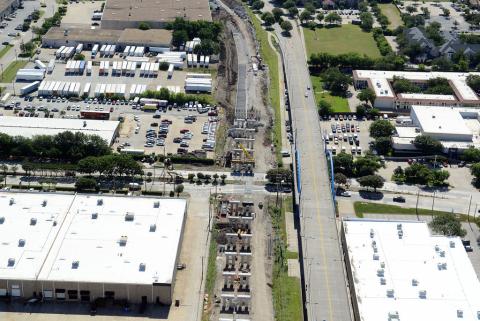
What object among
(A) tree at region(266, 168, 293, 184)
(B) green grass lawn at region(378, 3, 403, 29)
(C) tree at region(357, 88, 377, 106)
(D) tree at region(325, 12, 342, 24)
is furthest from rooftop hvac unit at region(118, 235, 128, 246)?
(B) green grass lawn at region(378, 3, 403, 29)

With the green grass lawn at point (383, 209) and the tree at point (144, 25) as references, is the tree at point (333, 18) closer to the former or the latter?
the tree at point (144, 25)

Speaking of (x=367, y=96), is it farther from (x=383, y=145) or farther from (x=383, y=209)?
(x=383, y=209)

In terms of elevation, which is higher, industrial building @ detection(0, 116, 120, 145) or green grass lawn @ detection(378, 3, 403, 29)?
industrial building @ detection(0, 116, 120, 145)

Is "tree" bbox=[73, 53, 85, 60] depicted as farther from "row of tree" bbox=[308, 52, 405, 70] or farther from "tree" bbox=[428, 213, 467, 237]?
"tree" bbox=[428, 213, 467, 237]

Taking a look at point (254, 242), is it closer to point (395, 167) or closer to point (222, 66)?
point (395, 167)

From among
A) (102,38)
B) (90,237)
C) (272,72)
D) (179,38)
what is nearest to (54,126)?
(90,237)
